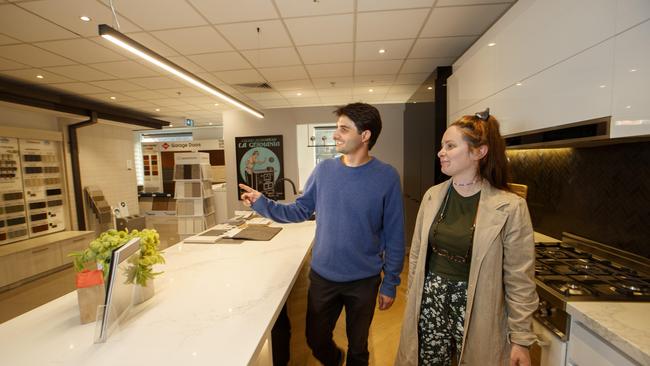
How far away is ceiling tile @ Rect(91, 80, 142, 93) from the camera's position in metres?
3.97

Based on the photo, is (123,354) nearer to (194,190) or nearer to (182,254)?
(182,254)

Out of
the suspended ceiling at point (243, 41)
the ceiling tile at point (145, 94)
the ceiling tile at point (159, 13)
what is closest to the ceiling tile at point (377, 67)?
the suspended ceiling at point (243, 41)

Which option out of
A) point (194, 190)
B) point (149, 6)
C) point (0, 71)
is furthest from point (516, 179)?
point (0, 71)

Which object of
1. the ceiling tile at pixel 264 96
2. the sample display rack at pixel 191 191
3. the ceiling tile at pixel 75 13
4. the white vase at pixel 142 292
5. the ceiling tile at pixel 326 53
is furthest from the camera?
the sample display rack at pixel 191 191

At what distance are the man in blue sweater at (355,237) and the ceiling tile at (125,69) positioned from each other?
326 centimetres

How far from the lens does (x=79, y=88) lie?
4.21 meters

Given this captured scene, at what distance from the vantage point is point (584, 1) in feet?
4.11

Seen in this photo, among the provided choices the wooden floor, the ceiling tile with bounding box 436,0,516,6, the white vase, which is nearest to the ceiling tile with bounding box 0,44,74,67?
the wooden floor

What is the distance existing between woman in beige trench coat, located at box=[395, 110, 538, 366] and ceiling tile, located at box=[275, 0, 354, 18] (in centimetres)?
165

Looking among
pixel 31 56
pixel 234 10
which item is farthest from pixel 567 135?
pixel 31 56

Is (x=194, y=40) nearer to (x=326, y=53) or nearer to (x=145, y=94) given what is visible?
(x=326, y=53)

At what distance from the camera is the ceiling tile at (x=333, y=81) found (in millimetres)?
4211

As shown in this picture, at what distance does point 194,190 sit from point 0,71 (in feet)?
10.2

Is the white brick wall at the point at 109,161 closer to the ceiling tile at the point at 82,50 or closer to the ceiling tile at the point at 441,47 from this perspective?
the ceiling tile at the point at 82,50
